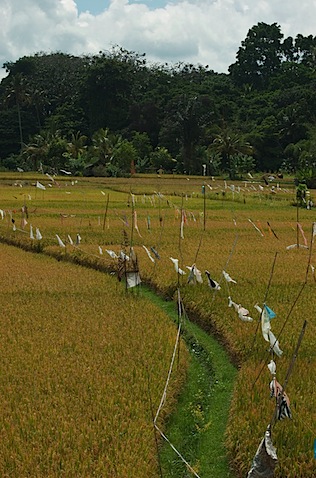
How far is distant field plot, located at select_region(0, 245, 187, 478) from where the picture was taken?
329 centimetres

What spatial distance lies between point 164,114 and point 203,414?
38.9 m

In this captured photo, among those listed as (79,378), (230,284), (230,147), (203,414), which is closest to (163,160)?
(230,147)

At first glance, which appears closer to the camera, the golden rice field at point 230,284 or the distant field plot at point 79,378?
the distant field plot at point 79,378

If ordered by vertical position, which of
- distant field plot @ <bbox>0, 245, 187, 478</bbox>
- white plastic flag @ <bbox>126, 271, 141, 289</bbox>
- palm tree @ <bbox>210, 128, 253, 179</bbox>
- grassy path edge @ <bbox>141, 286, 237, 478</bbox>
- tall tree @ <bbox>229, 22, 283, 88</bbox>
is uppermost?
tall tree @ <bbox>229, 22, 283, 88</bbox>

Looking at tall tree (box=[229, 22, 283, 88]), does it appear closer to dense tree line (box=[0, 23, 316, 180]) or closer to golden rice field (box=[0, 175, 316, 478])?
dense tree line (box=[0, 23, 316, 180])

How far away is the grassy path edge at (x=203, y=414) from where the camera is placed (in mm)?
3549

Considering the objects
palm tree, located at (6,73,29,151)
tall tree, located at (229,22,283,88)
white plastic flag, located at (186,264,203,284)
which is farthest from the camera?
tall tree, located at (229,22,283,88)

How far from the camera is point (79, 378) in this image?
4359 millimetres

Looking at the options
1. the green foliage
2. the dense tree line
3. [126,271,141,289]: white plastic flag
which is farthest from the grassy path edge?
the green foliage

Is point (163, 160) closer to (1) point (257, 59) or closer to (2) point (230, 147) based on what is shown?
(2) point (230, 147)

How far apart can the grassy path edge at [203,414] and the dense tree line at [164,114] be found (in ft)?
62.6

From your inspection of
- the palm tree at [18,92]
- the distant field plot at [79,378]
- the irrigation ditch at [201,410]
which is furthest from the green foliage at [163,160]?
the irrigation ditch at [201,410]

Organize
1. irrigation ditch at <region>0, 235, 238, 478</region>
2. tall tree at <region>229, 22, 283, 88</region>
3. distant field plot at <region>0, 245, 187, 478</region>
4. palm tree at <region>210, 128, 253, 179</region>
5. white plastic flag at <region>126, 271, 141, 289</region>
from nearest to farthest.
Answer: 1. distant field plot at <region>0, 245, 187, 478</region>
2. irrigation ditch at <region>0, 235, 238, 478</region>
3. white plastic flag at <region>126, 271, 141, 289</region>
4. palm tree at <region>210, 128, 253, 179</region>
5. tall tree at <region>229, 22, 283, 88</region>

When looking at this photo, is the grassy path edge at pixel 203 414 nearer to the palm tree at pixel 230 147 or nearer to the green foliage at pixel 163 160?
the palm tree at pixel 230 147
